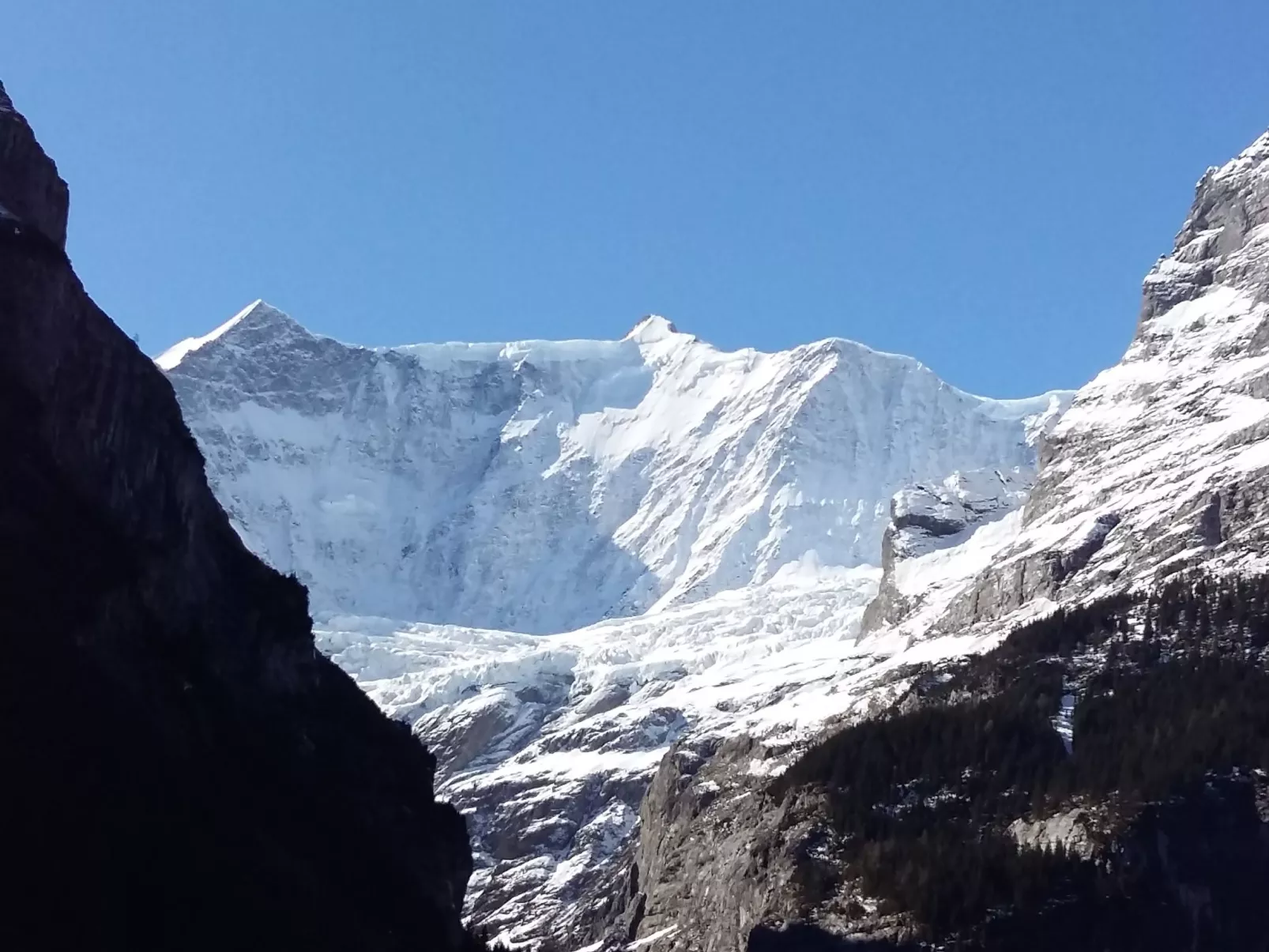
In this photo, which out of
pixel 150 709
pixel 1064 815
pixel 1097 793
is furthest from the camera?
pixel 1064 815

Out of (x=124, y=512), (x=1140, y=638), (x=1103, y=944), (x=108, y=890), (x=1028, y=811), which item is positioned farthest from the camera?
(x=1140, y=638)

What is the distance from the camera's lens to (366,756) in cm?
12606

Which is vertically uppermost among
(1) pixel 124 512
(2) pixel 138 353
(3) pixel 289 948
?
(2) pixel 138 353

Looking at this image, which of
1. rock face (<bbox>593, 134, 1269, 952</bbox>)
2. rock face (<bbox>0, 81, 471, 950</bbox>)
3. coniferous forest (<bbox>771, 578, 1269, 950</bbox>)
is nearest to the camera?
rock face (<bbox>0, 81, 471, 950</bbox>)

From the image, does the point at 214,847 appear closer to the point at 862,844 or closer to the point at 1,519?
the point at 1,519

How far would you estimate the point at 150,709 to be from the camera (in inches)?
3939

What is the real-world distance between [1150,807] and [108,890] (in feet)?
312

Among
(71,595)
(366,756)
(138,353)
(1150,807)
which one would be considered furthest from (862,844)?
(71,595)

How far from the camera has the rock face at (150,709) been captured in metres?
88.7

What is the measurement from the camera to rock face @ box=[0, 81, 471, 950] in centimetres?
8869

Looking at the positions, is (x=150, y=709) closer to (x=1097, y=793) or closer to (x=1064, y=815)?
(x=1064, y=815)

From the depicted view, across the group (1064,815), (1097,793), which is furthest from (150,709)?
(1097,793)

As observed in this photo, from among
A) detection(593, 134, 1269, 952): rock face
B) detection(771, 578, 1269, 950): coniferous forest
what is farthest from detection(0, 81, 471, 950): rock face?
detection(771, 578, 1269, 950): coniferous forest

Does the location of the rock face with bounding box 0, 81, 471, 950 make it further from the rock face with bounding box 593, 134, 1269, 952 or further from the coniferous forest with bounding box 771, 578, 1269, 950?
the coniferous forest with bounding box 771, 578, 1269, 950
